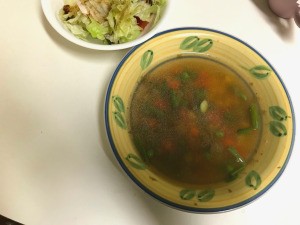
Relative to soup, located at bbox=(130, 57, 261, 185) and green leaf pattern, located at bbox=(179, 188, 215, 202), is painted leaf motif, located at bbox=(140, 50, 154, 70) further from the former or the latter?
green leaf pattern, located at bbox=(179, 188, 215, 202)

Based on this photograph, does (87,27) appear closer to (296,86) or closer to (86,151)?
(86,151)

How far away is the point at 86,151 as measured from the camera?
102 centimetres

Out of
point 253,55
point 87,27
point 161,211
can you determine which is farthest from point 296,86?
point 87,27

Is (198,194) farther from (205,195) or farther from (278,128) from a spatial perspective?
(278,128)

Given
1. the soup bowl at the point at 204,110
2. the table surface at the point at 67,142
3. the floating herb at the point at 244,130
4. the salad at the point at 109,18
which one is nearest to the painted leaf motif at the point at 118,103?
the soup bowl at the point at 204,110

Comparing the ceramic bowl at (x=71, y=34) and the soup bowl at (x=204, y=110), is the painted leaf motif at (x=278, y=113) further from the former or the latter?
the ceramic bowl at (x=71, y=34)

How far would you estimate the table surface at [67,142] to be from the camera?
37.4 inches

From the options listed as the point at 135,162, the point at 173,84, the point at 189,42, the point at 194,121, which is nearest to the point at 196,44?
the point at 189,42

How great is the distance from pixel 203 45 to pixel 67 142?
57 centimetres

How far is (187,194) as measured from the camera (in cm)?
87

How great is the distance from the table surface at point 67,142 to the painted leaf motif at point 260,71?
0.22 metres

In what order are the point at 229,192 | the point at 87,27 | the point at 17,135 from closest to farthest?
the point at 229,192, the point at 17,135, the point at 87,27

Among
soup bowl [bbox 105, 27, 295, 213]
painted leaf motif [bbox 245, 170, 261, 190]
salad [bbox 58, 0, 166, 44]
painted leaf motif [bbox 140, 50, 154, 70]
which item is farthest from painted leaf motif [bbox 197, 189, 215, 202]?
salad [bbox 58, 0, 166, 44]

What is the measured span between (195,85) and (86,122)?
15.8 inches
